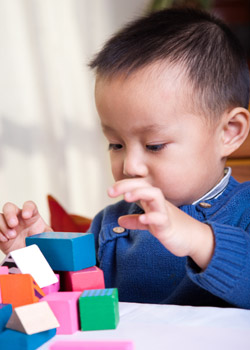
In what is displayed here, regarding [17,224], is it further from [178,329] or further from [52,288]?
[178,329]

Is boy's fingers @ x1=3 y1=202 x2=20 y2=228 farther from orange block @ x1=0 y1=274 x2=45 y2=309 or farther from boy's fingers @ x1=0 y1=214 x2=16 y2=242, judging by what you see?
orange block @ x1=0 y1=274 x2=45 y2=309

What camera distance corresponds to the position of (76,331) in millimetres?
514

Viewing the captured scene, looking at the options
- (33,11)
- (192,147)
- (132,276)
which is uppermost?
(33,11)

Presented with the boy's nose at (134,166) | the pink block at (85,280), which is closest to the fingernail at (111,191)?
the pink block at (85,280)

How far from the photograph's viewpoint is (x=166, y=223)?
0.55 m

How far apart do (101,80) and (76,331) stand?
0.47m

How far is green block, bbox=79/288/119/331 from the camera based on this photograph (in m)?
0.50

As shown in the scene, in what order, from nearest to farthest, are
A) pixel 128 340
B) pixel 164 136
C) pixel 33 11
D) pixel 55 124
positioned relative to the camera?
pixel 128 340 → pixel 164 136 → pixel 33 11 → pixel 55 124

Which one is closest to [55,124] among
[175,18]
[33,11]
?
[33,11]

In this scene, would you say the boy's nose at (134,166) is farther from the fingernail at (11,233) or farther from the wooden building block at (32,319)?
the wooden building block at (32,319)

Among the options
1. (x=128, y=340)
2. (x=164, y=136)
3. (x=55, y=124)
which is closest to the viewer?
(x=128, y=340)

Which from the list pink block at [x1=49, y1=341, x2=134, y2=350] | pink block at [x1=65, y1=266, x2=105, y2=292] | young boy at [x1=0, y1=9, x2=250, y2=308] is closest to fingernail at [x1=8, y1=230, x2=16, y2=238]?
young boy at [x1=0, y1=9, x2=250, y2=308]

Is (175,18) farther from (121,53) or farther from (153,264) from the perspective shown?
(153,264)

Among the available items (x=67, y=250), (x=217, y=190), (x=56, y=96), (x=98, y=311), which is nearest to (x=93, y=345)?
(x=98, y=311)
